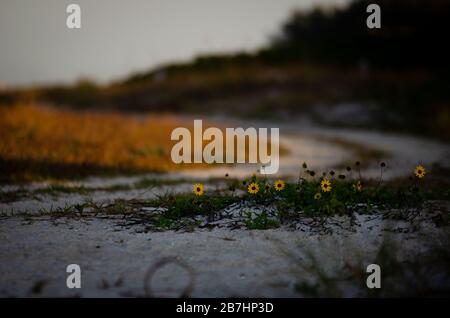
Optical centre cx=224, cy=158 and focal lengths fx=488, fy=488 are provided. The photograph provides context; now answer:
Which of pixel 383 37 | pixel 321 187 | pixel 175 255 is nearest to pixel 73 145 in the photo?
pixel 321 187

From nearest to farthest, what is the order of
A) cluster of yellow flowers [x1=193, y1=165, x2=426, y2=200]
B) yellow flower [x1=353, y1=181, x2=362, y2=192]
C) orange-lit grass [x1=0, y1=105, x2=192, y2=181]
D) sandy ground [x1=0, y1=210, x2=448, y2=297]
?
sandy ground [x1=0, y1=210, x2=448, y2=297], cluster of yellow flowers [x1=193, y1=165, x2=426, y2=200], yellow flower [x1=353, y1=181, x2=362, y2=192], orange-lit grass [x1=0, y1=105, x2=192, y2=181]

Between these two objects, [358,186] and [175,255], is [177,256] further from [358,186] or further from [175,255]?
[358,186]

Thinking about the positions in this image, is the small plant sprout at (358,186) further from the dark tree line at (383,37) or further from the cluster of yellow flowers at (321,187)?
the dark tree line at (383,37)

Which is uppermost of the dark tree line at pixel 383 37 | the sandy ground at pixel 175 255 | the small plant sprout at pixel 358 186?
the dark tree line at pixel 383 37

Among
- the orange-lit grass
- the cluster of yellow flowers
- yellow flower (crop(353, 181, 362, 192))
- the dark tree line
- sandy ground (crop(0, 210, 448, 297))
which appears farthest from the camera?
the dark tree line

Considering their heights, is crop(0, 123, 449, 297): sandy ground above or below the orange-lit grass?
below

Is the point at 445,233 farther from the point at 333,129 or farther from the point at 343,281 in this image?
Result: the point at 333,129

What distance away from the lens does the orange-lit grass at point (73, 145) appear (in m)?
8.70

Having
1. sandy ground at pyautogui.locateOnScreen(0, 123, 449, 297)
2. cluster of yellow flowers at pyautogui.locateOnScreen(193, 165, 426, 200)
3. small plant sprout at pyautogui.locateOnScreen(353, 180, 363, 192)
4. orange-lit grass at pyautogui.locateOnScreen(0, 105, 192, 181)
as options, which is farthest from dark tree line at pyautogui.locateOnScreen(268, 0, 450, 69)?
sandy ground at pyautogui.locateOnScreen(0, 123, 449, 297)

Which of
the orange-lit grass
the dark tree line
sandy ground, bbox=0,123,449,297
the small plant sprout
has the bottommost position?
sandy ground, bbox=0,123,449,297

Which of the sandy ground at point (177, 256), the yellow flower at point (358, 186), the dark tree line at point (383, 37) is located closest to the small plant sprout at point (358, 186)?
the yellow flower at point (358, 186)

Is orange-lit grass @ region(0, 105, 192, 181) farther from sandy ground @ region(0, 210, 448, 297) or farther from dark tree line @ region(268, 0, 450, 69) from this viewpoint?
dark tree line @ region(268, 0, 450, 69)

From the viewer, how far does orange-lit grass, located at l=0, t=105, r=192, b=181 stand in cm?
870
